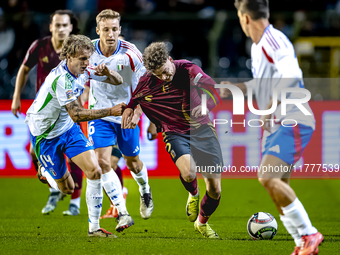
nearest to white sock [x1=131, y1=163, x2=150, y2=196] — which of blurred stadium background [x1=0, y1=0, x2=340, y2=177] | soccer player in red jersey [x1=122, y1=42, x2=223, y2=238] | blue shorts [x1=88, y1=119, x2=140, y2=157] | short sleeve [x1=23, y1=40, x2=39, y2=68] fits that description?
blue shorts [x1=88, y1=119, x2=140, y2=157]

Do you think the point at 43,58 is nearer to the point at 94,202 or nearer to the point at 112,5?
the point at 94,202

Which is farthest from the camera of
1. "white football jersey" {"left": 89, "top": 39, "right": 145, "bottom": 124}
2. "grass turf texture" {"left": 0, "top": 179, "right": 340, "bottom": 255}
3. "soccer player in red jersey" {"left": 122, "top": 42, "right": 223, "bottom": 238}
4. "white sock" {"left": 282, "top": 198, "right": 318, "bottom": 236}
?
"white football jersey" {"left": 89, "top": 39, "right": 145, "bottom": 124}

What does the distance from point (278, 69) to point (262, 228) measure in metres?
1.74

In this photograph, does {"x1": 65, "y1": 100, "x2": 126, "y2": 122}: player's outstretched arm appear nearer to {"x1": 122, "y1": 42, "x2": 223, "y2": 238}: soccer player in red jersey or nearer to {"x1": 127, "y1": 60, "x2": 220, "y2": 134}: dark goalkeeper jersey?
{"x1": 122, "y1": 42, "x2": 223, "y2": 238}: soccer player in red jersey

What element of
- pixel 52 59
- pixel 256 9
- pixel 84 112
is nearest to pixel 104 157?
pixel 84 112

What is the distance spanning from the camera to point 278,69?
3.55 m

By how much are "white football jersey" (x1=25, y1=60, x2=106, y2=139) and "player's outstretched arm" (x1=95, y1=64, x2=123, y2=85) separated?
0.18 m

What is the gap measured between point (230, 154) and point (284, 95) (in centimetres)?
503

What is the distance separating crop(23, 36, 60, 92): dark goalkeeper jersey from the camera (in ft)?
21.3

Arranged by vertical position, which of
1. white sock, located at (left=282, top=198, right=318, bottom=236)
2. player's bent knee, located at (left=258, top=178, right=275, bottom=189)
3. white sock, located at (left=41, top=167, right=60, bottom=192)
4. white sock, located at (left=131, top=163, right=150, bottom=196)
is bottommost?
white sock, located at (left=131, top=163, right=150, bottom=196)

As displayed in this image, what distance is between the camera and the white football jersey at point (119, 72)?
17.7 feet

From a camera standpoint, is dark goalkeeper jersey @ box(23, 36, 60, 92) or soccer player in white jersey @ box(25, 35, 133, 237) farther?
dark goalkeeper jersey @ box(23, 36, 60, 92)

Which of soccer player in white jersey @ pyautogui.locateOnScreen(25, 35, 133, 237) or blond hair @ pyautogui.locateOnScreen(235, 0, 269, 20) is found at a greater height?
blond hair @ pyautogui.locateOnScreen(235, 0, 269, 20)

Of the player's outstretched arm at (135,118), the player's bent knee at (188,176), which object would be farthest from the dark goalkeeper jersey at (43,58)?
the player's bent knee at (188,176)
